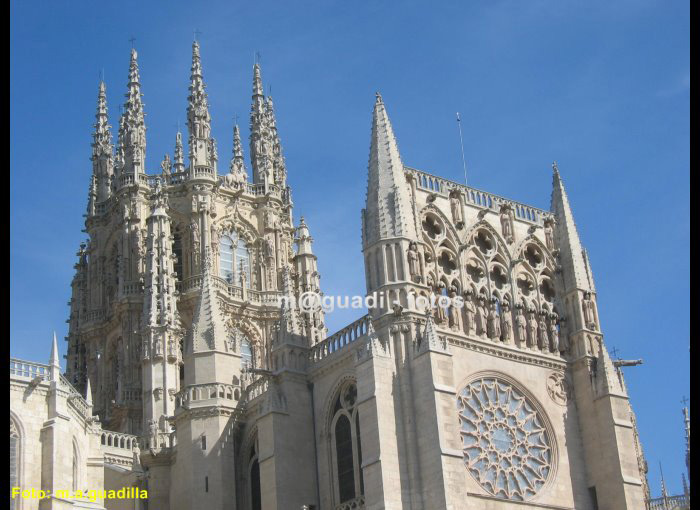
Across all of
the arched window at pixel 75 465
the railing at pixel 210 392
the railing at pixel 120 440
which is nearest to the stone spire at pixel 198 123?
the railing at pixel 120 440

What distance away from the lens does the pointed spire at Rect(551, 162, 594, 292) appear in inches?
1918

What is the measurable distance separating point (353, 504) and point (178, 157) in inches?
1307

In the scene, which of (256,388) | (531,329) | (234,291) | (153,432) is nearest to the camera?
(531,329)

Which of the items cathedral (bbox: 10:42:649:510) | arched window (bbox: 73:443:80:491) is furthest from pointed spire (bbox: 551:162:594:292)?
arched window (bbox: 73:443:80:491)

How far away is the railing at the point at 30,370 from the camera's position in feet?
128

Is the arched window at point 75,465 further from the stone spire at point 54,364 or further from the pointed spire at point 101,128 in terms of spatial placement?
the pointed spire at point 101,128

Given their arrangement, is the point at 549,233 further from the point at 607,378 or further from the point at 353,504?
the point at 353,504

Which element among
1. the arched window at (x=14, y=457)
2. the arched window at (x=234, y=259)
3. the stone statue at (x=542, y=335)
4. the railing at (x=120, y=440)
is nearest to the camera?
the arched window at (x=14, y=457)

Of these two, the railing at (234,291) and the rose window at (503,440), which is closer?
the rose window at (503,440)

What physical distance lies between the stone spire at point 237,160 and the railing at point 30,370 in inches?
1308

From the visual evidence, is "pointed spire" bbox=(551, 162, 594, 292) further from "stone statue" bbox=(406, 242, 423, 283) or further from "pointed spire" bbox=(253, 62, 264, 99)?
"pointed spire" bbox=(253, 62, 264, 99)

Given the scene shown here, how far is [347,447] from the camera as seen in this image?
43938 millimetres

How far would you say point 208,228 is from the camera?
223 feet

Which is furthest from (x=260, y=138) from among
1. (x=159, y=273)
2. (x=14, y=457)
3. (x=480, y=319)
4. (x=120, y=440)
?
(x=14, y=457)
